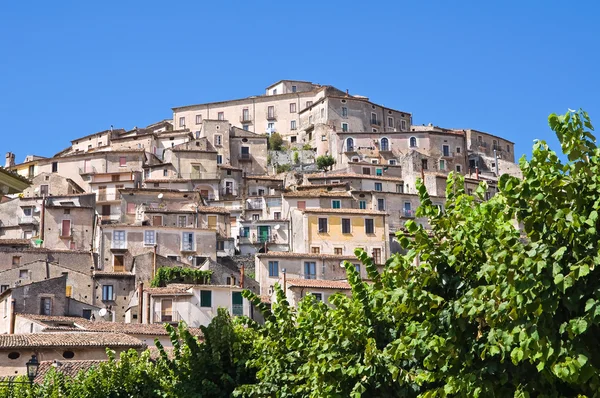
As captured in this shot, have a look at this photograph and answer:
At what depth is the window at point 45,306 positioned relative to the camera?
53406 millimetres

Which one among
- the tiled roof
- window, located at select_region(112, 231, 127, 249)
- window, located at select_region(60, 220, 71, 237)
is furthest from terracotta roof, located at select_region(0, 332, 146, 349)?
the tiled roof

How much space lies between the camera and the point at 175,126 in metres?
113

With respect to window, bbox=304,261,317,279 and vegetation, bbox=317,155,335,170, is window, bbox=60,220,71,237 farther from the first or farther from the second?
vegetation, bbox=317,155,335,170

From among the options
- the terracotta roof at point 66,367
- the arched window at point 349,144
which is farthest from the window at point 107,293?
the arched window at point 349,144

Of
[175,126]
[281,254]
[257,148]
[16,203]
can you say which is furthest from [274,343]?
[175,126]

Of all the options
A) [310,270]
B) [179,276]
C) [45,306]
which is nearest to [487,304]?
[45,306]

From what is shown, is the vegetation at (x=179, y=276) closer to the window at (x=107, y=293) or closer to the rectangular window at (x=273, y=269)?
the window at (x=107, y=293)

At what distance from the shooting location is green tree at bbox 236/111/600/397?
10.5m

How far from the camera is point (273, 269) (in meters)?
61.3

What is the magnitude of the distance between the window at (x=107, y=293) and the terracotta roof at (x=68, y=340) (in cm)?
1786

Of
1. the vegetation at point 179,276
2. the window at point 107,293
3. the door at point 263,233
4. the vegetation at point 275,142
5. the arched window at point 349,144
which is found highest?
the vegetation at point 275,142

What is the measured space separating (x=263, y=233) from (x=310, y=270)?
13.9 meters

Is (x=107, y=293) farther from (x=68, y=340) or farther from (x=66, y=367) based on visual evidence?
(x=66, y=367)

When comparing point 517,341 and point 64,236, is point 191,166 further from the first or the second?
point 517,341
